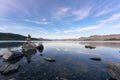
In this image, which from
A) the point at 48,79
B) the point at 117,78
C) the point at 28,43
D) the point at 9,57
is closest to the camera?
the point at 117,78

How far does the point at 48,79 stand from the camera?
49.5ft

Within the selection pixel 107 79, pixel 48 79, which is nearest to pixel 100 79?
pixel 107 79

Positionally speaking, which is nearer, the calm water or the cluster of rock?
the calm water

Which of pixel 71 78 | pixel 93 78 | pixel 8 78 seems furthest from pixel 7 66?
pixel 93 78

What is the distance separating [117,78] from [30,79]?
13.7 meters

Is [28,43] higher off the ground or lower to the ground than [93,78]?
higher

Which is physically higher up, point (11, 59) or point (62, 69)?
point (62, 69)

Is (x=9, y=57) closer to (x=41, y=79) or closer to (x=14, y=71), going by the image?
(x=14, y=71)

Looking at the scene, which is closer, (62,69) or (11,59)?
(62,69)

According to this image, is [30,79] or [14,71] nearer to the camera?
[30,79]

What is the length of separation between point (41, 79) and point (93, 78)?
28.5 ft

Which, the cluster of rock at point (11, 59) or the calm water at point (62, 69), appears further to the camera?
the cluster of rock at point (11, 59)

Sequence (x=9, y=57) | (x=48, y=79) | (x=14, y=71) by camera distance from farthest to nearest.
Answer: (x=9, y=57) → (x=14, y=71) → (x=48, y=79)

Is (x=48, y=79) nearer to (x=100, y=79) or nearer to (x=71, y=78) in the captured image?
(x=71, y=78)
